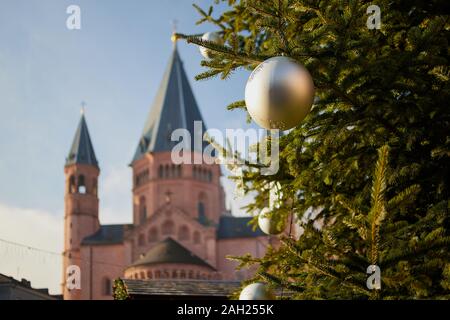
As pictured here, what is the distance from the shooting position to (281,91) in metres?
4.05

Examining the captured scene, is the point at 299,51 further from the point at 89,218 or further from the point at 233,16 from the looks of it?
the point at 89,218

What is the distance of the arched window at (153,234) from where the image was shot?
2457 inches

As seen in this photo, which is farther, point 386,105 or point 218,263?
point 218,263

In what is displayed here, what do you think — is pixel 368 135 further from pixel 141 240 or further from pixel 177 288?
pixel 141 240

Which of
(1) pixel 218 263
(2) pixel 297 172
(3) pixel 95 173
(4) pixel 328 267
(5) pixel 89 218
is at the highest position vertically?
(3) pixel 95 173

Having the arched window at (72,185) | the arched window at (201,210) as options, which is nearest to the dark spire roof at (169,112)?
the arched window at (201,210)

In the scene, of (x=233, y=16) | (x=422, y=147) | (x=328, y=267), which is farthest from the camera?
(x=233, y=16)

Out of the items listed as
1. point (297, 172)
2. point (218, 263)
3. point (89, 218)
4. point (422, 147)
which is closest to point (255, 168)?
point (297, 172)

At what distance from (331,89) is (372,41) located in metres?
0.46

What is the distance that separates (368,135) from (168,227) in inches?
2290

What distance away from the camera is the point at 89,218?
219ft

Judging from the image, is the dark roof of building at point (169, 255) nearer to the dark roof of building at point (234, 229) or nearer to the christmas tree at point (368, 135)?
the dark roof of building at point (234, 229)

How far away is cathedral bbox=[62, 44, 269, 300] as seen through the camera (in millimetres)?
62188

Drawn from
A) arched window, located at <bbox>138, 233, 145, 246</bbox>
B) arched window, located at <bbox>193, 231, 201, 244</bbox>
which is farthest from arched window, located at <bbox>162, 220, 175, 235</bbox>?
arched window, located at <bbox>193, 231, 201, 244</bbox>
